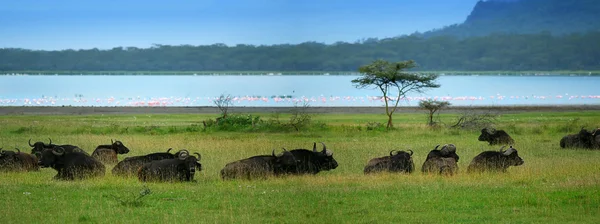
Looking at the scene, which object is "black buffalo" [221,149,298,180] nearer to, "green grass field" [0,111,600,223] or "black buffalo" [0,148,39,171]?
"green grass field" [0,111,600,223]

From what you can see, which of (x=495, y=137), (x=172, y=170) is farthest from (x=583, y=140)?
(x=172, y=170)

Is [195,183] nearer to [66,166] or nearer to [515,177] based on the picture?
[66,166]

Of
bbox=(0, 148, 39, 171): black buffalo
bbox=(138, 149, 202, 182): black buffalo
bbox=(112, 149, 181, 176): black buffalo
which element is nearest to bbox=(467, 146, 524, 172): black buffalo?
bbox=(138, 149, 202, 182): black buffalo

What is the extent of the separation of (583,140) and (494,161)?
8085 millimetres

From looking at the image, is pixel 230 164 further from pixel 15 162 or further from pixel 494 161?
pixel 494 161

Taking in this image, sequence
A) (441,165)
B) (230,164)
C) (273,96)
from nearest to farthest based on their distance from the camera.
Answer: (230,164), (441,165), (273,96)

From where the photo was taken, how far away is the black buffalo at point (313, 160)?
17.2 metres

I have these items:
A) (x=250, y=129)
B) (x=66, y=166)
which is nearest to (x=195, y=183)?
(x=66, y=166)

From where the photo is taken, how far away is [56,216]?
12383mm

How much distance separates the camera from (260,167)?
16500mm

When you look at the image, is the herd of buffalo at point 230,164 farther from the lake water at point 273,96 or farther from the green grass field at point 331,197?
the lake water at point 273,96

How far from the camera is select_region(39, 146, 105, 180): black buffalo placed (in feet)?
54.0

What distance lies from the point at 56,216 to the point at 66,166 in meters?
4.28

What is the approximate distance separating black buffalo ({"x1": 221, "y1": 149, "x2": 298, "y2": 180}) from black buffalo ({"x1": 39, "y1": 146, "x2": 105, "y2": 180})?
2405 mm
